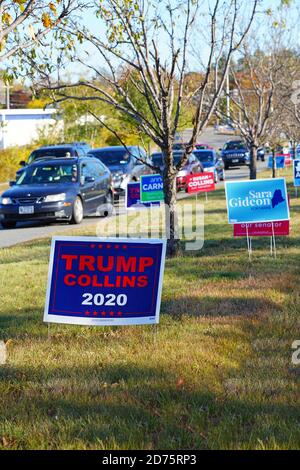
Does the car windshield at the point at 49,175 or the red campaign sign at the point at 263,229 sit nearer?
the red campaign sign at the point at 263,229

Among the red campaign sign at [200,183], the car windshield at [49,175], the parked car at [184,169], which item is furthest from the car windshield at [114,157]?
the car windshield at [49,175]

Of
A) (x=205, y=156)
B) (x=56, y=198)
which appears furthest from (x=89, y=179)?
(x=205, y=156)

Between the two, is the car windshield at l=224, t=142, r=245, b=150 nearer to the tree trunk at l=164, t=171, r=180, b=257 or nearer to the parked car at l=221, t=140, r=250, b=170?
the parked car at l=221, t=140, r=250, b=170

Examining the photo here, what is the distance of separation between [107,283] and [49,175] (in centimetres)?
1368

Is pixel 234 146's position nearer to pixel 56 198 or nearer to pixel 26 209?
pixel 56 198

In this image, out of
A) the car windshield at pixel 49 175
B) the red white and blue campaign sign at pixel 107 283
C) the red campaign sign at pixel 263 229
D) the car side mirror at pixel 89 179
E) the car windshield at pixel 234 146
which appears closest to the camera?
the red white and blue campaign sign at pixel 107 283

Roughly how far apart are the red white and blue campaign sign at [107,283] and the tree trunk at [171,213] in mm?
5018

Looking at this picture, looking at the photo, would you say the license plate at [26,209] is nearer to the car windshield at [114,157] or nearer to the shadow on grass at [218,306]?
the car windshield at [114,157]

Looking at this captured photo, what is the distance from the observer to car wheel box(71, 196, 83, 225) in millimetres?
19641

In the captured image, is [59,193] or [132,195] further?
[59,193]

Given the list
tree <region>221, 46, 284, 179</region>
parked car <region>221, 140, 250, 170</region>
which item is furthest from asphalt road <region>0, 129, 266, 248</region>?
parked car <region>221, 140, 250, 170</region>

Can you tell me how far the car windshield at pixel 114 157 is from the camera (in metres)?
27.9

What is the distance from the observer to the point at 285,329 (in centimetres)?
744

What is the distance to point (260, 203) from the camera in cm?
1149
